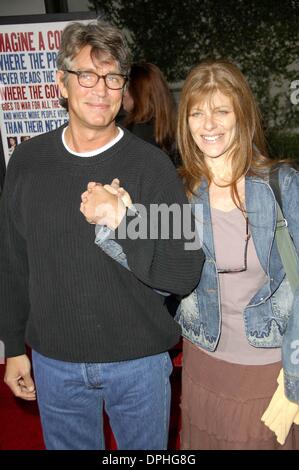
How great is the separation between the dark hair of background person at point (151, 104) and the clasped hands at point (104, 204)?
1.96 metres

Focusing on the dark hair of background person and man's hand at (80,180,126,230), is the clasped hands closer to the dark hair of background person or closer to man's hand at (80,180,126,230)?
man's hand at (80,180,126,230)

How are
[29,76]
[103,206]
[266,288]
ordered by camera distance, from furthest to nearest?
[29,76] → [266,288] → [103,206]

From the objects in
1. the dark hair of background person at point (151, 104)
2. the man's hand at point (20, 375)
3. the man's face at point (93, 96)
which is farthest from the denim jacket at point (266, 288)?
the dark hair of background person at point (151, 104)

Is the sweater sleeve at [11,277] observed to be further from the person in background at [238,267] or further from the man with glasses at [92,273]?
the person in background at [238,267]

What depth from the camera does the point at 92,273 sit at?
1475 millimetres

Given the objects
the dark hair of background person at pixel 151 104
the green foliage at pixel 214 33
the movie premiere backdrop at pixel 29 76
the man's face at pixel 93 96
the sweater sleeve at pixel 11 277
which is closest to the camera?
the man's face at pixel 93 96

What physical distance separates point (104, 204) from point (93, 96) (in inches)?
14.9

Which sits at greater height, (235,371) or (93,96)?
(93,96)

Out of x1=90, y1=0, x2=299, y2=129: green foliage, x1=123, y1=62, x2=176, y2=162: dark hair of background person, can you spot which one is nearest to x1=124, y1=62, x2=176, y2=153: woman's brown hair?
x1=123, y1=62, x2=176, y2=162: dark hair of background person

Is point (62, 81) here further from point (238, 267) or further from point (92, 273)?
point (238, 267)

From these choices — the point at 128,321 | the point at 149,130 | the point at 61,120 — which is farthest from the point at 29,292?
the point at 61,120

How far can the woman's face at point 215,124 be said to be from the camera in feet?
5.06

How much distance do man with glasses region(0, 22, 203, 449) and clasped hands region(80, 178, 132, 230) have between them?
0.10m

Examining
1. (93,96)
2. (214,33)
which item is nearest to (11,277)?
(93,96)
